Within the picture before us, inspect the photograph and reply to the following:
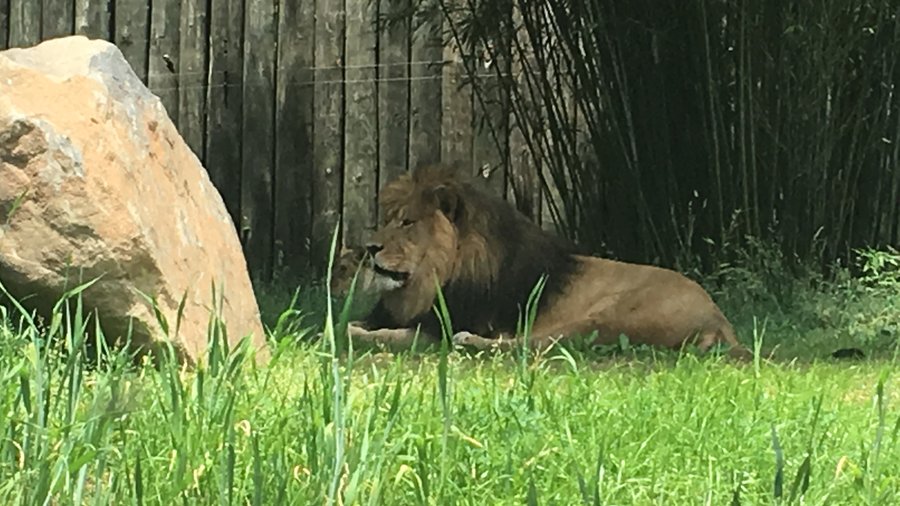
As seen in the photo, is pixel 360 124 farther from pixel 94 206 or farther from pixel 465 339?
pixel 94 206

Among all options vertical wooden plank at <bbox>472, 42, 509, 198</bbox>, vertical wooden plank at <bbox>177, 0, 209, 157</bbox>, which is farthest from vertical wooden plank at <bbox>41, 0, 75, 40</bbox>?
vertical wooden plank at <bbox>472, 42, 509, 198</bbox>

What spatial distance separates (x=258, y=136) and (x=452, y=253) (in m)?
3.20

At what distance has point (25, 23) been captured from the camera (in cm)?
929

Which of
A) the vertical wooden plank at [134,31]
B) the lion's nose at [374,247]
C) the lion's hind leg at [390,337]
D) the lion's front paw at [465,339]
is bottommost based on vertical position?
the lion's hind leg at [390,337]

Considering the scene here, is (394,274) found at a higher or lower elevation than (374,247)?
lower

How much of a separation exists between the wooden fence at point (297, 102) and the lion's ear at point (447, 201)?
7.37ft

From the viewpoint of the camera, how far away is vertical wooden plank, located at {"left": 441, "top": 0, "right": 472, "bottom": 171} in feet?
27.1

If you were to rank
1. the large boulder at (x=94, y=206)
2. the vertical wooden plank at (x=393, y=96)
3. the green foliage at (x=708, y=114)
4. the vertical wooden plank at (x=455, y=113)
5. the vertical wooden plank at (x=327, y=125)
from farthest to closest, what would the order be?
the vertical wooden plank at (x=327, y=125), the vertical wooden plank at (x=393, y=96), the vertical wooden plank at (x=455, y=113), the green foliage at (x=708, y=114), the large boulder at (x=94, y=206)

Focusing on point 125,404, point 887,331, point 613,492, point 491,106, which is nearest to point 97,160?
point 125,404

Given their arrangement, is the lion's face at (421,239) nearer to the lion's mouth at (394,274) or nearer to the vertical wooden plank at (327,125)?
the lion's mouth at (394,274)

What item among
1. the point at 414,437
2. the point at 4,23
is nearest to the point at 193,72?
the point at 4,23

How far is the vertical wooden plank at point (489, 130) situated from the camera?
8.10 m

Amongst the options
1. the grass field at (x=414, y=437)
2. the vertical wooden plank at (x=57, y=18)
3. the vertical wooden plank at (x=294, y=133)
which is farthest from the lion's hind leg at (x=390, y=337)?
the vertical wooden plank at (x=57, y=18)

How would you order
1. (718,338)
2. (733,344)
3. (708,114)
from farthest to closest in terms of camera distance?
1. (708,114)
2. (718,338)
3. (733,344)
